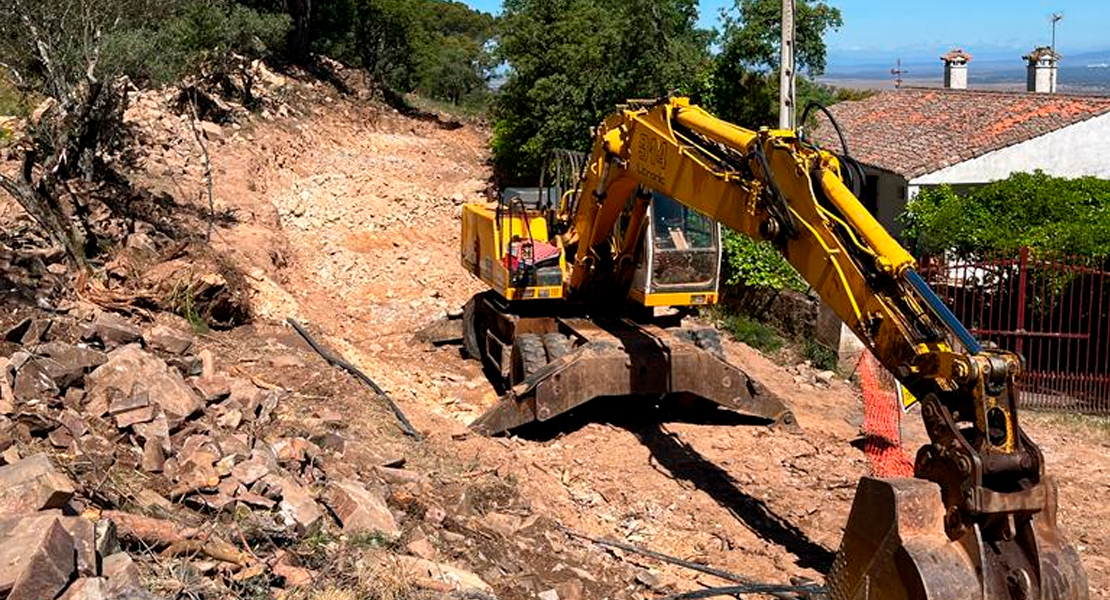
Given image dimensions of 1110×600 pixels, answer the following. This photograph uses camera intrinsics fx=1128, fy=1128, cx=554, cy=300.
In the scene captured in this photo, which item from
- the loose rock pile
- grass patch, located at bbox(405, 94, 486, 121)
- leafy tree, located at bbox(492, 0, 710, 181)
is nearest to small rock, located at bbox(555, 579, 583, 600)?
the loose rock pile

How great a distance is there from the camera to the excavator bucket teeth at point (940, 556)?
17.0 feet

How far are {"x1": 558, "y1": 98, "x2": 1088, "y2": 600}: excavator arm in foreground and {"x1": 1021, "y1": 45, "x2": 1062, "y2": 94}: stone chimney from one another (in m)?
23.8

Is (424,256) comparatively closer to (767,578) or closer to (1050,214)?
(1050,214)

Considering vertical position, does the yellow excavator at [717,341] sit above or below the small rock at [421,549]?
above

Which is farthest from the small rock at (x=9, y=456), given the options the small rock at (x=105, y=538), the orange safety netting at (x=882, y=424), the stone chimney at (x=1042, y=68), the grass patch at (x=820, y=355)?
the stone chimney at (x=1042, y=68)

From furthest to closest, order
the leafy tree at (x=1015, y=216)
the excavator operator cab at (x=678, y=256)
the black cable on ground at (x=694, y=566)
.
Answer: the leafy tree at (x=1015, y=216)
the excavator operator cab at (x=678, y=256)
the black cable on ground at (x=694, y=566)

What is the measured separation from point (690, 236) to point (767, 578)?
13.4 feet

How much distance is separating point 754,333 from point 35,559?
1168cm

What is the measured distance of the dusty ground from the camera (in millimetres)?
→ 8102

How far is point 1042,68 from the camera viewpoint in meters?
29.2

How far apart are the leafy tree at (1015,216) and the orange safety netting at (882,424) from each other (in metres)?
2.55

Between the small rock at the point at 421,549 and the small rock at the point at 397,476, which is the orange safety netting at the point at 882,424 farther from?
the small rock at the point at 421,549

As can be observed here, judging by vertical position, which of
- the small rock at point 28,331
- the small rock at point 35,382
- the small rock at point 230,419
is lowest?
the small rock at point 230,419

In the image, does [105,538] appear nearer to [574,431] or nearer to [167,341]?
[167,341]
